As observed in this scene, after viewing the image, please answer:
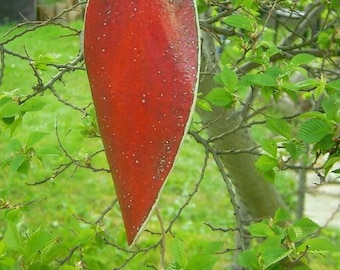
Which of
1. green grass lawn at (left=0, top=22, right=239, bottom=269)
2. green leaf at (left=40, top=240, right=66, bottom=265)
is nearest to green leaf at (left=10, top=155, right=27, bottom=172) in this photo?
green leaf at (left=40, top=240, right=66, bottom=265)

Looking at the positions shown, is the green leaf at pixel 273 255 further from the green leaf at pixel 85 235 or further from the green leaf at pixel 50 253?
the green leaf at pixel 85 235

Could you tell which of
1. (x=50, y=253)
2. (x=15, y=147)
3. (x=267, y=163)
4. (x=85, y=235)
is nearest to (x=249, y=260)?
(x=267, y=163)

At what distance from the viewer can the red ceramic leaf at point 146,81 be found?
1.86ft

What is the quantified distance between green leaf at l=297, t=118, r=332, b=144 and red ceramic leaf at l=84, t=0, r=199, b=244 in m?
0.56

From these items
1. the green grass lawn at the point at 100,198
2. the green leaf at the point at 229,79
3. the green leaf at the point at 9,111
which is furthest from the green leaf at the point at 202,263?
the green grass lawn at the point at 100,198

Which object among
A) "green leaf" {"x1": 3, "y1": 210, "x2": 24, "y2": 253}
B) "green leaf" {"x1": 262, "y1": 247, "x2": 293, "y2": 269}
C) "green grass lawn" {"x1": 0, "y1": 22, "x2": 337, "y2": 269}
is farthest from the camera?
"green grass lawn" {"x1": 0, "y1": 22, "x2": 337, "y2": 269}

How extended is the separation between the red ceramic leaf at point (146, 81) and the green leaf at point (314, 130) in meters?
0.56

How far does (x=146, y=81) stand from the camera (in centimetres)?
56

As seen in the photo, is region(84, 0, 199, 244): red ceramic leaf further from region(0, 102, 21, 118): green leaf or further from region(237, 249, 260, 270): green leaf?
region(0, 102, 21, 118): green leaf

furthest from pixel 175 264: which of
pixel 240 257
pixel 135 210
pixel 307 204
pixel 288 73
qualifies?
pixel 307 204

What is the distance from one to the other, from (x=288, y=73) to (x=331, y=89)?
81mm

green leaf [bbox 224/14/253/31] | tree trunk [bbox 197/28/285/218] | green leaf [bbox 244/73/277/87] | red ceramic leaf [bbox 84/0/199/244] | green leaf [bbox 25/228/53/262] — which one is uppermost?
red ceramic leaf [bbox 84/0/199/244]

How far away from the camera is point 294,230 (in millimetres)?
1131

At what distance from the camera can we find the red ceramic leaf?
57cm
